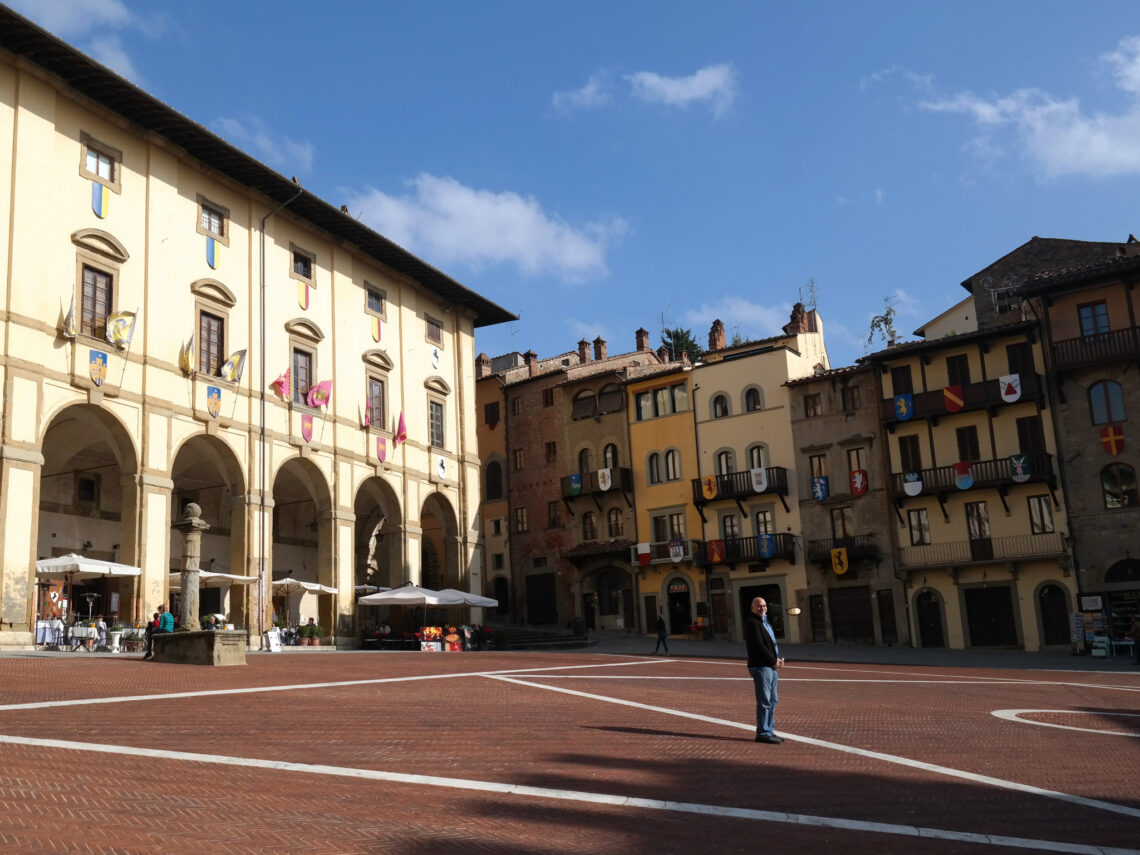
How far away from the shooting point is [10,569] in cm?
2397

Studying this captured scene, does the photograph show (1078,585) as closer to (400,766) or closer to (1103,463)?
(1103,463)

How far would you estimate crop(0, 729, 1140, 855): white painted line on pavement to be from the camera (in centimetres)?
777

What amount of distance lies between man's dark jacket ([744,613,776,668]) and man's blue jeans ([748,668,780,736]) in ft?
0.27

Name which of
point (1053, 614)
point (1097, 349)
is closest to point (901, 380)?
point (1097, 349)

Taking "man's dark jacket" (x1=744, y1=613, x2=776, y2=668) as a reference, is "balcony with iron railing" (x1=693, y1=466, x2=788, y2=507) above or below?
above

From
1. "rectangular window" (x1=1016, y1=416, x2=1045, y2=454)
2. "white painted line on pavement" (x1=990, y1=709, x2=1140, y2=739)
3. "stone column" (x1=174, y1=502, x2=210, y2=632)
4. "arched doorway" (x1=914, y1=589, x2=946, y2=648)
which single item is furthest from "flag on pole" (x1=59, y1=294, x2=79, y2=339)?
"rectangular window" (x1=1016, y1=416, x2=1045, y2=454)

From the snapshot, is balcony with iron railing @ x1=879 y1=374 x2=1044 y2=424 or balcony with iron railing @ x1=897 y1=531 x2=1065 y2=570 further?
balcony with iron railing @ x1=879 y1=374 x2=1044 y2=424

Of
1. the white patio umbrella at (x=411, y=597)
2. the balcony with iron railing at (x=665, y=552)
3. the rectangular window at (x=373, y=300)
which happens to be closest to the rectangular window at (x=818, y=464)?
the balcony with iron railing at (x=665, y=552)

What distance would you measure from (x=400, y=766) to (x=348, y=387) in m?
27.7

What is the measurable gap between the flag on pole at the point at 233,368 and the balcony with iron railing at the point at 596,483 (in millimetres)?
19610

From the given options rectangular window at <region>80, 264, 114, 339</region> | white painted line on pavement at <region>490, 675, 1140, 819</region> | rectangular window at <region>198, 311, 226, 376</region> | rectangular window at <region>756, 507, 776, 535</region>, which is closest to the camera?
white painted line on pavement at <region>490, 675, 1140, 819</region>

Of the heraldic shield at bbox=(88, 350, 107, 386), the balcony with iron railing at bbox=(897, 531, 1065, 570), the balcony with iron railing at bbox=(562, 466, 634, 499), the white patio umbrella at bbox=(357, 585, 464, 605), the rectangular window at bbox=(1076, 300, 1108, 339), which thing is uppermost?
the rectangular window at bbox=(1076, 300, 1108, 339)

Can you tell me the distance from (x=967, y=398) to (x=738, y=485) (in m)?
9.52

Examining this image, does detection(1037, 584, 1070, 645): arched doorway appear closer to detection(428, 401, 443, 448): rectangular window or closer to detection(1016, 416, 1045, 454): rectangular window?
detection(1016, 416, 1045, 454): rectangular window
